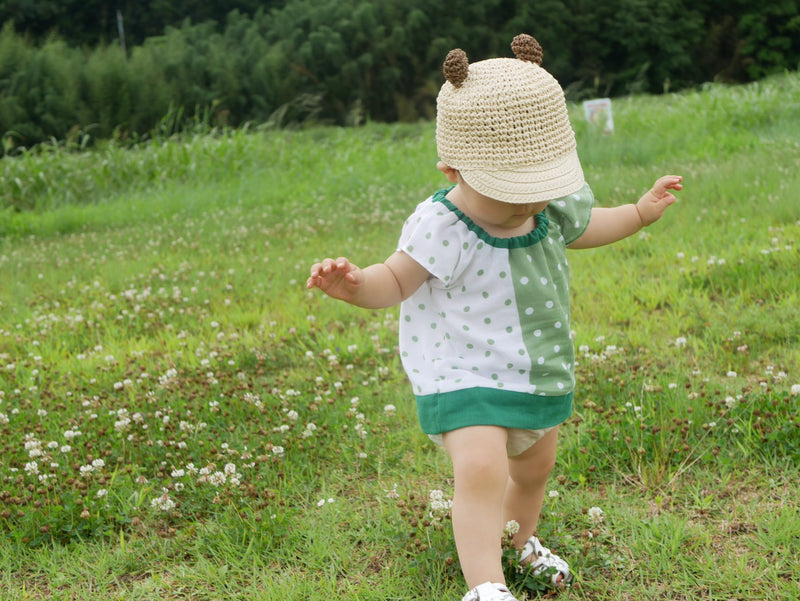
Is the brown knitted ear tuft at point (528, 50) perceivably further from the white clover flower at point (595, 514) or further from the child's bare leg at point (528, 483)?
the white clover flower at point (595, 514)

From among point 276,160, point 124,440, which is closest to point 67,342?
point 124,440

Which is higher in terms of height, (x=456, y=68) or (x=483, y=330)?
(x=456, y=68)

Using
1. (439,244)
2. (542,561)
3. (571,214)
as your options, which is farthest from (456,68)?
(542,561)

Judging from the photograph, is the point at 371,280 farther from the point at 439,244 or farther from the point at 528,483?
the point at 528,483

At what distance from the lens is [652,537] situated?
3.35 meters

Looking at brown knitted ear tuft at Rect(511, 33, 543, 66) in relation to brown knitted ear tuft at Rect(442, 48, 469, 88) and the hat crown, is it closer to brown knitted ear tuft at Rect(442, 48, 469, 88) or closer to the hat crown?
the hat crown

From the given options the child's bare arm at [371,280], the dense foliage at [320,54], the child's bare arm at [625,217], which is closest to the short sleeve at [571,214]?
the child's bare arm at [625,217]

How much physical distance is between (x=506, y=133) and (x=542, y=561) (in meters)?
1.53

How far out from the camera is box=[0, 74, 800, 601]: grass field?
10.9ft

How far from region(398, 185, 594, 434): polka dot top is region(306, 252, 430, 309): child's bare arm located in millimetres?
64

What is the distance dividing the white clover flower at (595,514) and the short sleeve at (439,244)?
44.9 inches

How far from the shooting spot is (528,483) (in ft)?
10.3

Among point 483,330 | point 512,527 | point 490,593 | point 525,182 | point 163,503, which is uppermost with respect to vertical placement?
point 525,182

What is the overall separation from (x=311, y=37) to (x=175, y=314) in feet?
83.1
